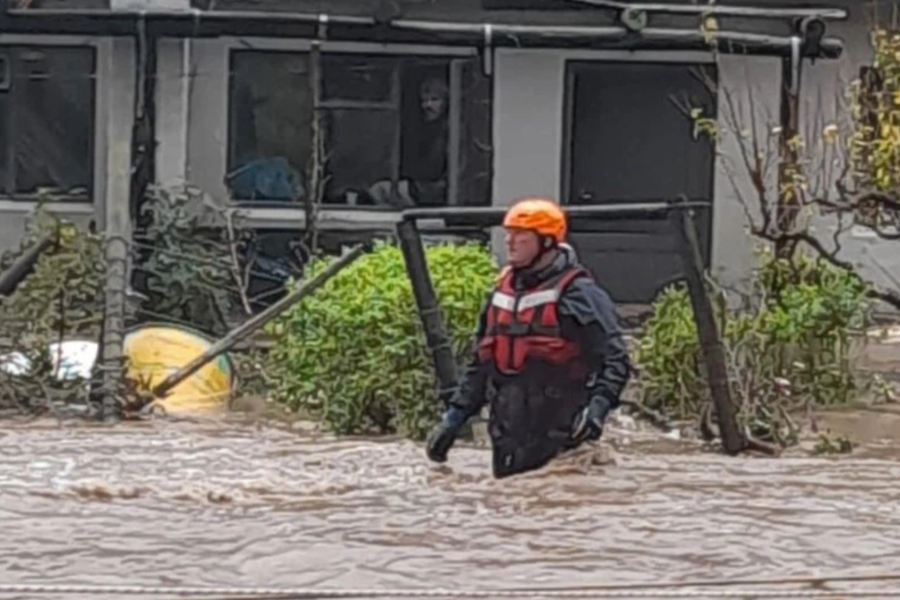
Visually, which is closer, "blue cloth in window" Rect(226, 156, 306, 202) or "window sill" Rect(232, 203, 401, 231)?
"window sill" Rect(232, 203, 401, 231)

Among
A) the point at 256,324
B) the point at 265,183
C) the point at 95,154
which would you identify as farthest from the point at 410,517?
the point at 95,154

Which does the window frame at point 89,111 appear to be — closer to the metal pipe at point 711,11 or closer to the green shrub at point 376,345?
the metal pipe at point 711,11

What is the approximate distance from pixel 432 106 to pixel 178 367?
768 cm

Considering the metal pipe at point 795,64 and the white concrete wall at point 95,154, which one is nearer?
the metal pipe at point 795,64

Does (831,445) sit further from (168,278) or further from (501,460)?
(168,278)

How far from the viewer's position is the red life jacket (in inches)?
377

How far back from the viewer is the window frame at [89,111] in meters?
21.3

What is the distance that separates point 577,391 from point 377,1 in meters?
10.2

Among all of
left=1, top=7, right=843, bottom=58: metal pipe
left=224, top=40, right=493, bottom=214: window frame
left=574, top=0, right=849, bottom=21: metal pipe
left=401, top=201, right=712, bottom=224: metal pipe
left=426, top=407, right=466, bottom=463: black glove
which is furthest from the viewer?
left=224, top=40, right=493, bottom=214: window frame

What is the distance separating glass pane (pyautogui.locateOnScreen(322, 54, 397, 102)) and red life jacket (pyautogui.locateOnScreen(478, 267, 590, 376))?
11.9 metres

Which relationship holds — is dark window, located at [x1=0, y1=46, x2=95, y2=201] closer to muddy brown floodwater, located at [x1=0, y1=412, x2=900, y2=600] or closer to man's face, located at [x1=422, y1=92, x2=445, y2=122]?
man's face, located at [x1=422, y1=92, x2=445, y2=122]

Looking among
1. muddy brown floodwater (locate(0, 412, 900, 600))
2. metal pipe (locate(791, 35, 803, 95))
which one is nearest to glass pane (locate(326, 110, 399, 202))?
metal pipe (locate(791, 35, 803, 95))

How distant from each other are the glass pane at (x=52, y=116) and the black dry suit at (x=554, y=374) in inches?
485

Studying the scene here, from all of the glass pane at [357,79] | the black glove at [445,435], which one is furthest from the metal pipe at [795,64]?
the black glove at [445,435]
